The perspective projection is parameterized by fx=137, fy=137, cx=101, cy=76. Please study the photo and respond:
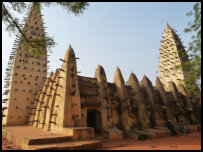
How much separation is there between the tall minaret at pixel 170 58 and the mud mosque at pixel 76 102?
0.33 m

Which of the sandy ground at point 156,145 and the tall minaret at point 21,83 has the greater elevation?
the tall minaret at point 21,83

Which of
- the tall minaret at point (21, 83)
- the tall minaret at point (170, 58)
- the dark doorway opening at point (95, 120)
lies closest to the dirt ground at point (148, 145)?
the dark doorway opening at point (95, 120)

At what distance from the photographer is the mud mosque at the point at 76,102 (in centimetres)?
1146

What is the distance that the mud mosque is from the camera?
37.6 feet

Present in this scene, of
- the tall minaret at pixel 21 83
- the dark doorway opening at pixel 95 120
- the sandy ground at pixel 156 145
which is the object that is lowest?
the sandy ground at pixel 156 145

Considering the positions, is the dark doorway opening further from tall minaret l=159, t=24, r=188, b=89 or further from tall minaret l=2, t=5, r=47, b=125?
tall minaret l=159, t=24, r=188, b=89

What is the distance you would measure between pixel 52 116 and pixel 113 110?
6447 millimetres

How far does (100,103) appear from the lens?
1442cm

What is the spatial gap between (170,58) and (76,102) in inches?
1048

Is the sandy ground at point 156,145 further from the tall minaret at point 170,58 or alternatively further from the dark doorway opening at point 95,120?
the tall minaret at point 170,58

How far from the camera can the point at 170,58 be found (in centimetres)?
3084

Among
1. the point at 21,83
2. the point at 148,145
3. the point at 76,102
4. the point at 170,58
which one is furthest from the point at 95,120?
the point at 170,58

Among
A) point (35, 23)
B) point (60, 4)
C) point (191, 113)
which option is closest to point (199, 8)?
point (60, 4)

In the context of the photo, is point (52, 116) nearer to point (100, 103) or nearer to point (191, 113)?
point (100, 103)
